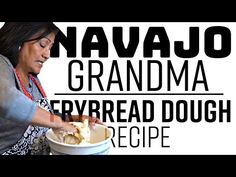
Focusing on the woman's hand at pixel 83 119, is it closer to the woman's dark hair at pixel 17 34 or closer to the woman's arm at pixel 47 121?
the woman's arm at pixel 47 121

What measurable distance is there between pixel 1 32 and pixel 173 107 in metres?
0.68

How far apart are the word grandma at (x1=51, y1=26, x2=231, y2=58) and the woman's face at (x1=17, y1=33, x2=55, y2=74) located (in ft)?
0.33

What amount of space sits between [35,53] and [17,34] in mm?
86

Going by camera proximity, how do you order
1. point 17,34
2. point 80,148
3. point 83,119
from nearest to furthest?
point 80,148 → point 17,34 → point 83,119

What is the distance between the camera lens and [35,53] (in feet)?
3.92

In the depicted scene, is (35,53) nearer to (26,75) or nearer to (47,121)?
(26,75)

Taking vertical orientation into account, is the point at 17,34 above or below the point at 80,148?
above

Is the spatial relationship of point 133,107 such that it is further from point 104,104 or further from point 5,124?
point 5,124

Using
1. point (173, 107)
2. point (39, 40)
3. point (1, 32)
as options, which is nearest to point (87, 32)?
point (39, 40)

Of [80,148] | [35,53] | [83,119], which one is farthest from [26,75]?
[80,148]

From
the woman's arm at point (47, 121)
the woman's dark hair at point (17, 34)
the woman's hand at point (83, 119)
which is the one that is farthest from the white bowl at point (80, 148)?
the woman's dark hair at point (17, 34)

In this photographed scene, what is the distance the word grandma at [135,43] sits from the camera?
1284 mm

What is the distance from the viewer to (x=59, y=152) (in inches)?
41.8

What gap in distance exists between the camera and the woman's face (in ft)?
3.89
